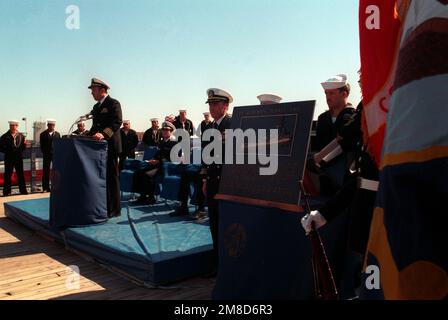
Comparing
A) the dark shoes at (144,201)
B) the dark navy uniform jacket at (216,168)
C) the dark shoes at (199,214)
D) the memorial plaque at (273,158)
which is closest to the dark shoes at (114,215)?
the dark shoes at (199,214)

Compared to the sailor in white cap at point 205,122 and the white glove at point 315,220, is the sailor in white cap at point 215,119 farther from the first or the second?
the white glove at point 315,220

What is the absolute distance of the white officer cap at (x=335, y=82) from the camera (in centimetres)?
349

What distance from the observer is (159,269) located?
3.55m

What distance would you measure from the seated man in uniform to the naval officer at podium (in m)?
1.51

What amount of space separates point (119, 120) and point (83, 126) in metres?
5.55

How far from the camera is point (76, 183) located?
510cm

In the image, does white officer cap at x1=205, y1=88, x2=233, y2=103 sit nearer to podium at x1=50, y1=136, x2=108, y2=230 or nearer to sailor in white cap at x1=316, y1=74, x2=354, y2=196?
sailor in white cap at x1=316, y1=74, x2=354, y2=196

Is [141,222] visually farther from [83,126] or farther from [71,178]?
[83,126]

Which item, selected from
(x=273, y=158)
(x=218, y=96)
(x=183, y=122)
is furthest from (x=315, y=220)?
(x=183, y=122)

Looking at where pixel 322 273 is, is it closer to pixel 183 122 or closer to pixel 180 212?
pixel 180 212

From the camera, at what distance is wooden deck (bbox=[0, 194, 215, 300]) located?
11.1ft

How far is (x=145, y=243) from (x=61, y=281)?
88cm

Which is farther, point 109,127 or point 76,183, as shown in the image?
point 109,127

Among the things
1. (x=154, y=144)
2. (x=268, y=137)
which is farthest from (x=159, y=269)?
(x=154, y=144)
